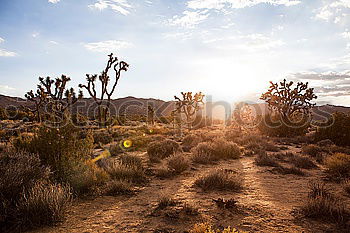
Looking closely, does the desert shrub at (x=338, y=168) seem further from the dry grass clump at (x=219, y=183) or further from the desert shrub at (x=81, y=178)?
the desert shrub at (x=81, y=178)

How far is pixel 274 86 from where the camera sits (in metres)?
28.9

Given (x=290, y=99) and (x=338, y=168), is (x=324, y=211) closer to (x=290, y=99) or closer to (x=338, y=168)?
(x=338, y=168)

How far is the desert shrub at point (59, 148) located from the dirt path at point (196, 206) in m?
1.34

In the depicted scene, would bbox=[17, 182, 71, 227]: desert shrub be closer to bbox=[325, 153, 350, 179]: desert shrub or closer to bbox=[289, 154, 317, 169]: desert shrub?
bbox=[325, 153, 350, 179]: desert shrub

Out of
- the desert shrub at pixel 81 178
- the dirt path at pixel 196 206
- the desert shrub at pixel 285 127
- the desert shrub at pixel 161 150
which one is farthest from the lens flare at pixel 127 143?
the desert shrub at pixel 285 127

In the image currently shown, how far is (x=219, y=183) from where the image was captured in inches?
272

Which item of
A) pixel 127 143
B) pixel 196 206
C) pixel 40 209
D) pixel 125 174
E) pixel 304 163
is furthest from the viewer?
pixel 127 143

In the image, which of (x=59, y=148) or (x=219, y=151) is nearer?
(x=59, y=148)

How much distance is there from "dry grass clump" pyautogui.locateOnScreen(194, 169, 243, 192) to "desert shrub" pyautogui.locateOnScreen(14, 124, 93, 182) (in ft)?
12.5

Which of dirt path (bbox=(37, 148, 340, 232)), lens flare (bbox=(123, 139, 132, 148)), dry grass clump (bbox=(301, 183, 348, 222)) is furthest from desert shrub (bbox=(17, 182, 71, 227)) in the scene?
lens flare (bbox=(123, 139, 132, 148))

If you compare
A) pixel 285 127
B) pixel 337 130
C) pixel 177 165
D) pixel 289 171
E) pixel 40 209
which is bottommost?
pixel 289 171

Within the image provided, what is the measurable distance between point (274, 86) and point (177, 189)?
1020 inches

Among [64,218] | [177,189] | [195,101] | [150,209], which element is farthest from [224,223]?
[195,101]

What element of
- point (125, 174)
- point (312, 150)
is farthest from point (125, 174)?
point (312, 150)
